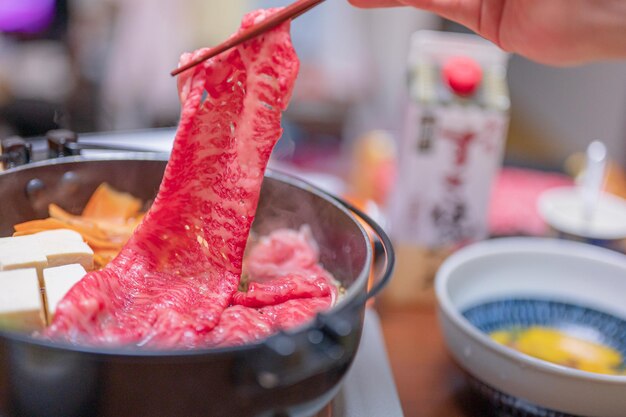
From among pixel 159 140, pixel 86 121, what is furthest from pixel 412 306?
pixel 86 121

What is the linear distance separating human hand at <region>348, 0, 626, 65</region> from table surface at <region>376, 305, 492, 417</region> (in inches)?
22.7

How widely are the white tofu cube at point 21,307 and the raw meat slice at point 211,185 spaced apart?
3.9 inches

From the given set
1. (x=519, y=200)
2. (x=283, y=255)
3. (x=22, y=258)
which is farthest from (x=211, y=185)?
(x=519, y=200)

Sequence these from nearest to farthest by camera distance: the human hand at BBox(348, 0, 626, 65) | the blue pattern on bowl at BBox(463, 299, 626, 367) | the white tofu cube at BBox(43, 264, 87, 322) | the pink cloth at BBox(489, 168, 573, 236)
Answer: the white tofu cube at BBox(43, 264, 87, 322) → the human hand at BBox(348, 0, 626, 65) → the blue pattern on bowl at BBox(463, 299, 626, 367) → the pink cloth at BBox(489, 168, 573, 236)

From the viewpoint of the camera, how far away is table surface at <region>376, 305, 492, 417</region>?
1005 mm

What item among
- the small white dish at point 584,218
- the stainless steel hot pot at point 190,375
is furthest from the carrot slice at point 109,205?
the small white dish at point 584,218

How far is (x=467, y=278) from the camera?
1168mm

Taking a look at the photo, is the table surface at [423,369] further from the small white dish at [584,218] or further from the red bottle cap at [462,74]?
the red bottle cap at [462,74]

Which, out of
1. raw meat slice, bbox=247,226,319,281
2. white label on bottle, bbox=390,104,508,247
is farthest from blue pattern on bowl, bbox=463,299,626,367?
raw meat slice, bbox=247,226,319,281

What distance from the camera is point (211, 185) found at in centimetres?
90

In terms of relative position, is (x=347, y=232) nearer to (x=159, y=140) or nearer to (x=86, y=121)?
(x=159, y=140)

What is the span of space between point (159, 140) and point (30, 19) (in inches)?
114

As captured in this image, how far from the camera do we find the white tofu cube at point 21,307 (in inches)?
26.4

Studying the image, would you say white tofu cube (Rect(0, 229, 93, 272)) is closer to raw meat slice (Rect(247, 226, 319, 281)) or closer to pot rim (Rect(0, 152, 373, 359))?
pot rim (Rect(0, 152, 373, 359))
